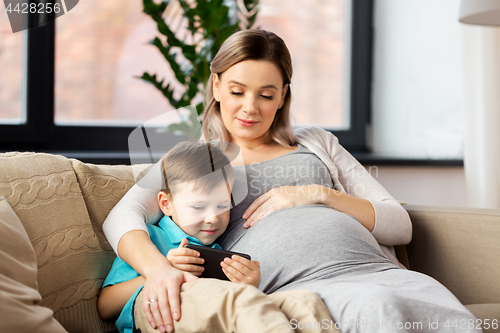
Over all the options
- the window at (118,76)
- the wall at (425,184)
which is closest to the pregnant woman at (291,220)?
the window at (118,76)

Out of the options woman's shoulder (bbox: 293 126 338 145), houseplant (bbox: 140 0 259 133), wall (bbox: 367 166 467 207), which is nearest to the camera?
woman's shoulder (bbox: 293 126 338 145)

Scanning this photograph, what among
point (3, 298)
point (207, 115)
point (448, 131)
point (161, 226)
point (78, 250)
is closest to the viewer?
point (3, 298)

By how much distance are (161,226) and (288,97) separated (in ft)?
1.91

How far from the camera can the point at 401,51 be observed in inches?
98.8

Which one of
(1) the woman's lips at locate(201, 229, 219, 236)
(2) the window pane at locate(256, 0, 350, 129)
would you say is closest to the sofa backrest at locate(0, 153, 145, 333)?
(1) the woman's lips at locate(201, 229, 219, 236)

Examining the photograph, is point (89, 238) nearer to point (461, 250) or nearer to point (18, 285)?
point (18, 285)

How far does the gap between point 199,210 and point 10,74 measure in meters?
1.50

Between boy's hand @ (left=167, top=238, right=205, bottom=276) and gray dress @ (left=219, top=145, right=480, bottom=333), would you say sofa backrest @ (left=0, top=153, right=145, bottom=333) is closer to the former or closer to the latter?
boy's hand @ (left=167, top=238, right=205, bottom=276)

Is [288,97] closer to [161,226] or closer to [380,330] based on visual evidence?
[161,226]

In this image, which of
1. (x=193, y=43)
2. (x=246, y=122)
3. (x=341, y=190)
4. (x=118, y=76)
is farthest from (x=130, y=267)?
(x=118, y=76)

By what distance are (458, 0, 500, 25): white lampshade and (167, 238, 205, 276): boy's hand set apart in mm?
1411

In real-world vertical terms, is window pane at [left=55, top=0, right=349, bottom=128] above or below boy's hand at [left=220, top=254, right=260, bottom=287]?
above

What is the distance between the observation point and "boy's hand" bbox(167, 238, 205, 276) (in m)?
0.95

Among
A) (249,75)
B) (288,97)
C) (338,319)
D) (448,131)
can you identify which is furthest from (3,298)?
(448,131)
